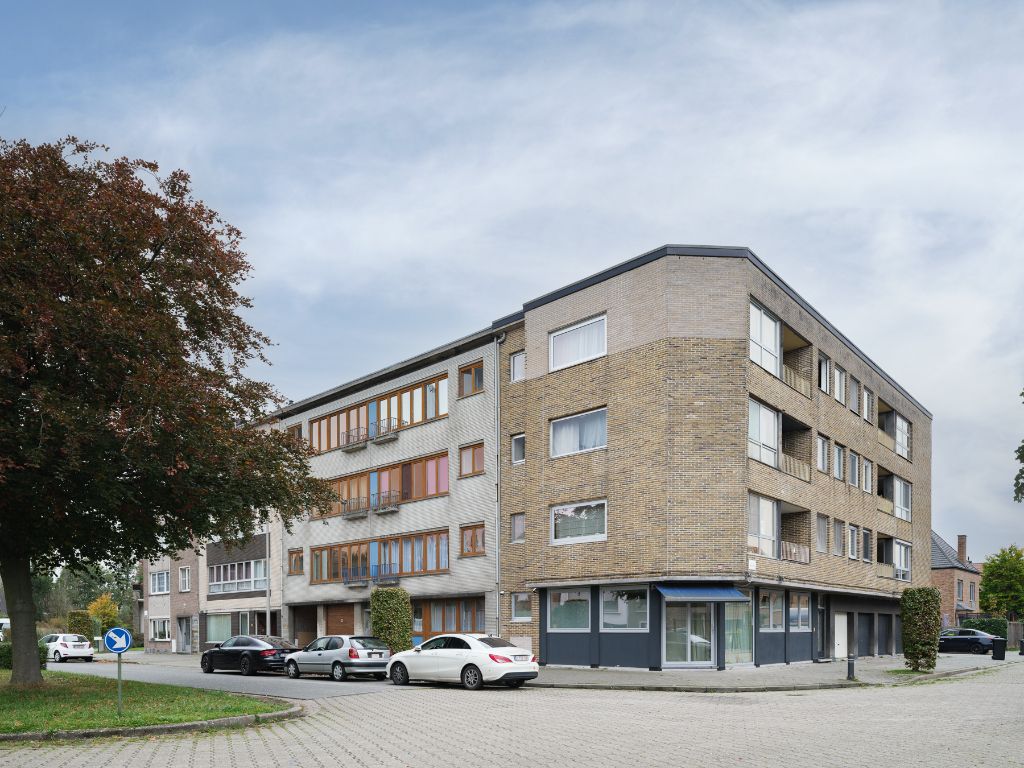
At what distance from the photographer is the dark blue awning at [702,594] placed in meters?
31.5

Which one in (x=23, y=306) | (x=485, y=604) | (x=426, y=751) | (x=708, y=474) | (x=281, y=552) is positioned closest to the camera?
(x=426, y=751)

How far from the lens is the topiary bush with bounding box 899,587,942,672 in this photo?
3388 cm

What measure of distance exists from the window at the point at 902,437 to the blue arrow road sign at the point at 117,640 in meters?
42.6

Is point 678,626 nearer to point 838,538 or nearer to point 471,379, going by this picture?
point 838,538

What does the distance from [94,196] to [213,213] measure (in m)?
3.16

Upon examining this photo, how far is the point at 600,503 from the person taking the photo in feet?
112

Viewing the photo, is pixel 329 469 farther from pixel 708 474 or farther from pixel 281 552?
pixel 708 474

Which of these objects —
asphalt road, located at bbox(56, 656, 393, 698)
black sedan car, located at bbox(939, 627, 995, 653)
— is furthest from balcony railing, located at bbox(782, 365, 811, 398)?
black sedan car, located at bbox(939, 627, 995, 653)

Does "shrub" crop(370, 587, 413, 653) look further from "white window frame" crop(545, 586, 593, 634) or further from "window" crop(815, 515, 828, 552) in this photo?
"window" crop(815, 515, 828, 552)

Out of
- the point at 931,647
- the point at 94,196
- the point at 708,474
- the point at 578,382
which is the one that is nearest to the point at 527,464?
the point at 578,382

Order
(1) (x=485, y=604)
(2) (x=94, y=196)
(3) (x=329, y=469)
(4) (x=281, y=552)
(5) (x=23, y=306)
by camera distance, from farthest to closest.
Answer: (4) (x=281, y=552) < (3) (x=329, y=469) < (1) (x=485, y=604) < (2) (x=94, y=196) < (5) (x=23, y=306)

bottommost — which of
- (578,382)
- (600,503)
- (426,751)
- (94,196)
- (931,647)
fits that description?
(931,647)

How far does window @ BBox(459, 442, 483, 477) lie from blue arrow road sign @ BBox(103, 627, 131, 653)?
22.7m

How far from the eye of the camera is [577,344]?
36.0m
